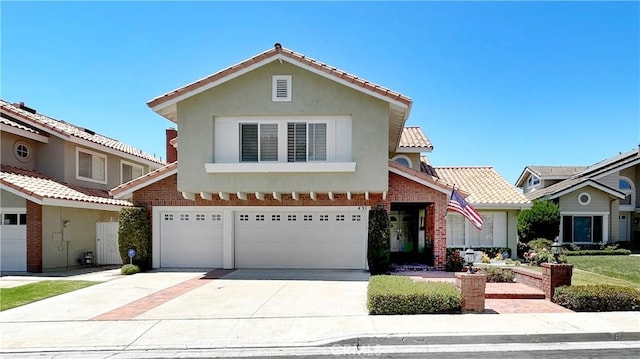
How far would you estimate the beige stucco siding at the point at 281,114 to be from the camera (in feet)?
42.2

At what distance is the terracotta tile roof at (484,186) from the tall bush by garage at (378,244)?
18.9ft

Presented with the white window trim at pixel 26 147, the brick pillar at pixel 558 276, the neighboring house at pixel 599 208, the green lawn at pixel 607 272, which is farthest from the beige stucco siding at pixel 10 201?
the neighboring house at pixel 599 208

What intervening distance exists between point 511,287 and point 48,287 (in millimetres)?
13203

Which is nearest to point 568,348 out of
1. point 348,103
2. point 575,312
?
point 575,312

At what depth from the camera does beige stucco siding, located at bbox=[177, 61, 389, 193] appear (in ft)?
42.2

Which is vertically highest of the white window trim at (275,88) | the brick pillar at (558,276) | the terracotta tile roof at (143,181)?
the white window trim at (275,88)

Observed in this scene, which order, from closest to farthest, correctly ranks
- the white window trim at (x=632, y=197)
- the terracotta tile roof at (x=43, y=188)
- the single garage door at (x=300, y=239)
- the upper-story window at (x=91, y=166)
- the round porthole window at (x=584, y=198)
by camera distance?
the terracotta tile roof at (x=43, y=188) < the single garage door at (x=300, y=239) < the upper-story window at (x=91, y=166) < the round porthole window at (x=584, y=198) < the white window trim at (x=632, y=197)

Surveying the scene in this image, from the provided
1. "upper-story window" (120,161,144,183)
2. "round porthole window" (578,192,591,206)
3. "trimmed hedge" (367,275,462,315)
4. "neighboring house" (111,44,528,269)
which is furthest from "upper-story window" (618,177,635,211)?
"upper-story window" (120,161,144,183)

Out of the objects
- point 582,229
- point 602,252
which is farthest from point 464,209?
point 582,229

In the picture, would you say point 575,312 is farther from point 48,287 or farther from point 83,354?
point 48,287

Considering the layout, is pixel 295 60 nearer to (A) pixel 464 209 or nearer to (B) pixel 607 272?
(A) pixel 464 209

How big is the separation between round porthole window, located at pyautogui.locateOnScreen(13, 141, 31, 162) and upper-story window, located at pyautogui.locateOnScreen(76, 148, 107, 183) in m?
1.88

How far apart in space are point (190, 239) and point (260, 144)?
482cm

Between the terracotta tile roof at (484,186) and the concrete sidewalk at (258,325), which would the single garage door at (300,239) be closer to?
the concrete sidewalk at (258,325)
